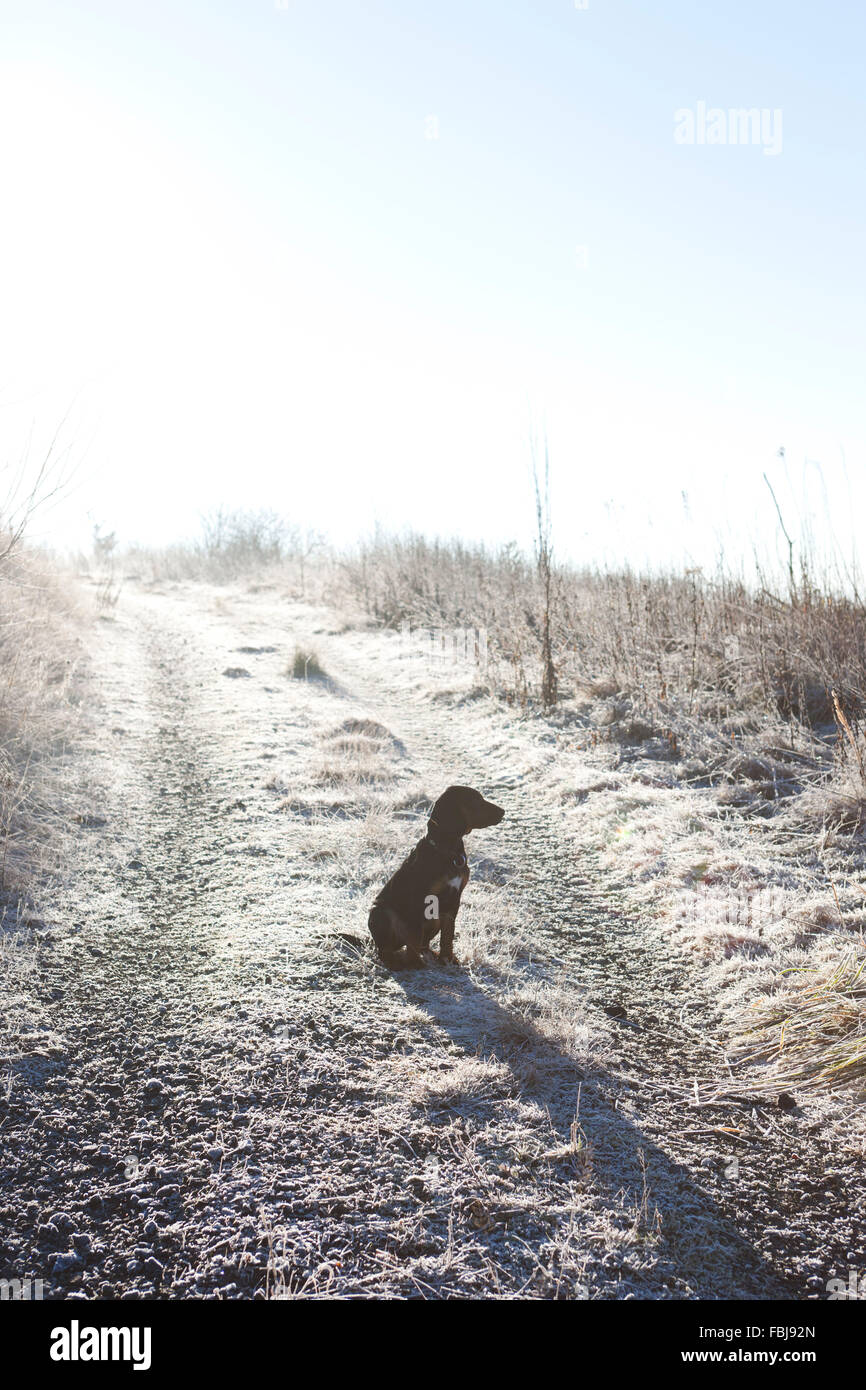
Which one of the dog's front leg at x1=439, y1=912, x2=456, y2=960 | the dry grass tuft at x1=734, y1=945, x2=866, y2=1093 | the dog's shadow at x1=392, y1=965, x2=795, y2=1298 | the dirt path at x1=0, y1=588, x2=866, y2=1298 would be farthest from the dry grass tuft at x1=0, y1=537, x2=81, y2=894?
the dry grass tuft at x1=734, y1=945, x2=866, y2=1093

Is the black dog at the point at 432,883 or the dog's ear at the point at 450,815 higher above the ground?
the dog's ear at the point at 450,815

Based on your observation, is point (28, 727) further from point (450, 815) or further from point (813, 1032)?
point (813, 1032)

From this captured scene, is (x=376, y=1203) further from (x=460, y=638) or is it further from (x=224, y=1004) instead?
(x=460, y=638)

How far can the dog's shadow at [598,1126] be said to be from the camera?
1979mm

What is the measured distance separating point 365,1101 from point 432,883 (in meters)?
0.93

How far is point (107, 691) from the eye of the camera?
8.68m

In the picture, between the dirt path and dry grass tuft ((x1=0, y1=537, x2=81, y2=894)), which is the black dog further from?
dry grass tuft ((x1=0, y1=537, x2=81, y2=894))

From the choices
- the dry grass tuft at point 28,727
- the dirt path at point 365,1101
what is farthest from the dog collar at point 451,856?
the dry grass tuft at point 28,727

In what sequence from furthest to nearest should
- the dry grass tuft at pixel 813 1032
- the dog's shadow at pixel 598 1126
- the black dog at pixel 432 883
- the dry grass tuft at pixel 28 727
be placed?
1. the dry grass tuft at pixel 28 727
2. the black dog at pixel 432 883
3. the dry grass tuft at pixel 813 1032
4. the dog's shadow at pixel 598 1126

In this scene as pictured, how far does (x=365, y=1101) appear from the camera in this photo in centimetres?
259

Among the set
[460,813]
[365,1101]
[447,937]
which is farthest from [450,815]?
[365,1101]

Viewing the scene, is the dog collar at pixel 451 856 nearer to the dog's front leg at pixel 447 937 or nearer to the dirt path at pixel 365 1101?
the dog's front leg at pixel 447 937

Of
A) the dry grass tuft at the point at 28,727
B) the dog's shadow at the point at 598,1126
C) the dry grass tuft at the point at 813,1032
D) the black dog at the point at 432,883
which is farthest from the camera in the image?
the dry grass tuft at the point at 28,727
